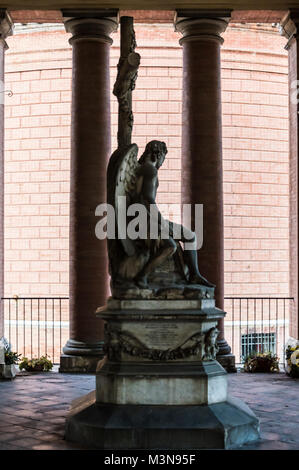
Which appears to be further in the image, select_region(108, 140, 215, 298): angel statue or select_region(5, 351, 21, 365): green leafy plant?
select_region(5, 351, 21, 365): green leafy plant

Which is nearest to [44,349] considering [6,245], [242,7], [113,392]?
[6,245]

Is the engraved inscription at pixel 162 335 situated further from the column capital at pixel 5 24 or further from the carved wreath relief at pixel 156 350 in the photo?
the column capital at pixel 5 24

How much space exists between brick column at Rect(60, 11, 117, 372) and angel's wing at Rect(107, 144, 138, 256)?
21.5 ft

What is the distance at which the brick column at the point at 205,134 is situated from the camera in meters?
17.1

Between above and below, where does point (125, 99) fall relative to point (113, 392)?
above

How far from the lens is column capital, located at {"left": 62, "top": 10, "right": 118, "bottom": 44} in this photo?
17.3 metres

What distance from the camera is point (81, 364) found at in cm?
1659

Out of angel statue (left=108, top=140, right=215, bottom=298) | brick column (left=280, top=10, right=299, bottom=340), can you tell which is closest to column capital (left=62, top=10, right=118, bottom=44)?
brick column (left=280, top=10, right=299, bottom=340)

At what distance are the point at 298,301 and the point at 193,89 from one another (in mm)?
5620

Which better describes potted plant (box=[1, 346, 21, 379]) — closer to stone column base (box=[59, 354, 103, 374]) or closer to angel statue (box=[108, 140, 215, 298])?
stone column base (box=[59, 354, 103, 374])

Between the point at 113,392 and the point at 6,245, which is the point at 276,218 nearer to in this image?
the point at 6,245

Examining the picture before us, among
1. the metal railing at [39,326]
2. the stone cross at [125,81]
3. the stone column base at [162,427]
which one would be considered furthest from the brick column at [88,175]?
the stone column base at [162,427]

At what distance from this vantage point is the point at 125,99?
10.8 m

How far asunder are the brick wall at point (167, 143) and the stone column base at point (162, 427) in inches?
498
